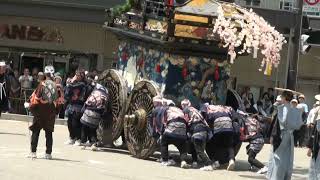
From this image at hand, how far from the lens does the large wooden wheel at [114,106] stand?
14969 mm

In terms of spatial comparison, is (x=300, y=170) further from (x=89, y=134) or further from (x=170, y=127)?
(x=89, y=134)

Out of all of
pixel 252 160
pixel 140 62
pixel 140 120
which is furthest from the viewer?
pixel 140 62

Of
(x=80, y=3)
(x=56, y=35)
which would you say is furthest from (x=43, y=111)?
(x=56, y=35)

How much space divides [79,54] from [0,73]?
50.8 ft

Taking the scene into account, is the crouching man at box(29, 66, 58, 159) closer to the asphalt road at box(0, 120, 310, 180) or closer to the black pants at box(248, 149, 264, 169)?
A: the asphalt road at box(0, 120, 310, 180)

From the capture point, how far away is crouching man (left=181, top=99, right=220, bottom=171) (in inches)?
517

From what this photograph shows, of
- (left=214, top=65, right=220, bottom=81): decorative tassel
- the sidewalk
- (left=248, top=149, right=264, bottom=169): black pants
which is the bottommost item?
the sidewalk

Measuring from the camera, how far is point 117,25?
1608cm

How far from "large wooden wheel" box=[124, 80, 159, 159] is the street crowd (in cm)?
24

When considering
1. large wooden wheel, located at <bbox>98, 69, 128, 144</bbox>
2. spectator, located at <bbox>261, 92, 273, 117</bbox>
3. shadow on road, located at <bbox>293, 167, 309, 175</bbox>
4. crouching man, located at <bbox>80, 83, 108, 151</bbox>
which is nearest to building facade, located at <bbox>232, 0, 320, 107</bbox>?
spectator, located at <bbox>261, 92, 273, 117</bbox>

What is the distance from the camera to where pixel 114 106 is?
50.1 ft

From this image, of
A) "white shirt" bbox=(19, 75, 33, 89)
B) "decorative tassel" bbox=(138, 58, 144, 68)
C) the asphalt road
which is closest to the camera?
the asphalt road

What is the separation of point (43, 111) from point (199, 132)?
2.90m

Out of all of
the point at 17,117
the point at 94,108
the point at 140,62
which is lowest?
A: the point at 17,117
